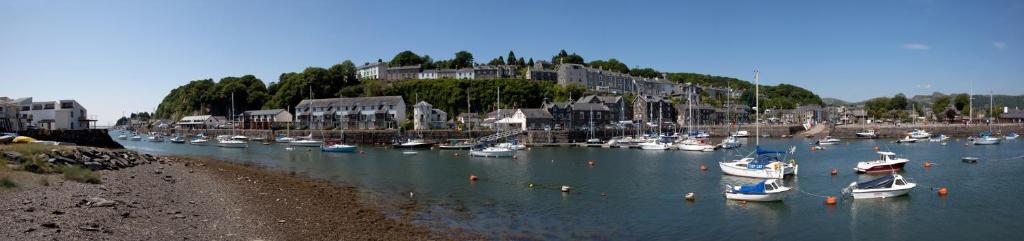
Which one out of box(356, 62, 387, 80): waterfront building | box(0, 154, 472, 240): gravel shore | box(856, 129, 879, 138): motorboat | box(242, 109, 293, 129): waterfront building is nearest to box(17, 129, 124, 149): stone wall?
box(242, 109, 293, 129): waterfront building

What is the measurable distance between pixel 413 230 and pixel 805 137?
92.0m

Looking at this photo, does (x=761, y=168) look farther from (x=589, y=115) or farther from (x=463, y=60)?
(x=463, y=60)

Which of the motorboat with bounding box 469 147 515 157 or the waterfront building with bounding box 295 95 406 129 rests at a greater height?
the waterfront building with bounding box 295 95 406 129

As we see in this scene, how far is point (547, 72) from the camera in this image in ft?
437

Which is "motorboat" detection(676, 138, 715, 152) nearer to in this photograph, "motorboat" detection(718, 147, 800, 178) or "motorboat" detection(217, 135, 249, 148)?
"motorboat" detection(718, 147, 800, 178)

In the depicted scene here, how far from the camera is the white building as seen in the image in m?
69.4

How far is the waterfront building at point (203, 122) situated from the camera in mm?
114938

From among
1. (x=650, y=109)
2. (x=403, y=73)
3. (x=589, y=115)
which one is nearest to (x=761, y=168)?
(x=589, y=115)

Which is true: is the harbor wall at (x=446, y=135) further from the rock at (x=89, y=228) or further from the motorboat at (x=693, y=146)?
the rock at (x=89, y=228)

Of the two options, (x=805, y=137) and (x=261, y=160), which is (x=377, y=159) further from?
(x=805, y=137)

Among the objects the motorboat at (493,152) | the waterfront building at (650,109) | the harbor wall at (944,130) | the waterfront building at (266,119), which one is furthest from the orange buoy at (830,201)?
the waterfront building at (266,119)

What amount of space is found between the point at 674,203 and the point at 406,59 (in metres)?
124

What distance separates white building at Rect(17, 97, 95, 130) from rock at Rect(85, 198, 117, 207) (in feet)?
209

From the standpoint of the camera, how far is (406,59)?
14462cm
